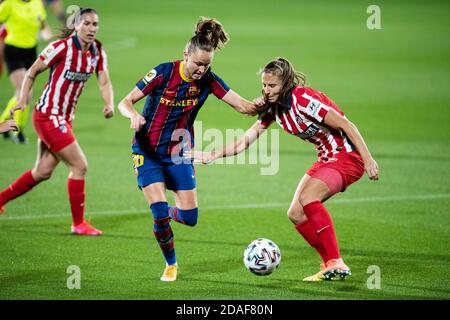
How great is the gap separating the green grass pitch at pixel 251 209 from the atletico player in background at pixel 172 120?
22.5 inches

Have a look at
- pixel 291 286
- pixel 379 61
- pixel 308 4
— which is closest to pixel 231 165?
pixel 291 286

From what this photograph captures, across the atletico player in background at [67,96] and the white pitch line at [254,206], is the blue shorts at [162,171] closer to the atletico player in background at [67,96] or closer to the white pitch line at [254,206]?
the atletico player in background at [67,96]

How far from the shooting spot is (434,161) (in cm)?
1332

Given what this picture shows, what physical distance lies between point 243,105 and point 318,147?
773mm

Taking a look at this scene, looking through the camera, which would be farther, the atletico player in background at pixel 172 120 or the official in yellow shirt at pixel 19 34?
the official in yellow shirt at pixel 19 34

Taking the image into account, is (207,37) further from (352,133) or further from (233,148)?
(352,133)

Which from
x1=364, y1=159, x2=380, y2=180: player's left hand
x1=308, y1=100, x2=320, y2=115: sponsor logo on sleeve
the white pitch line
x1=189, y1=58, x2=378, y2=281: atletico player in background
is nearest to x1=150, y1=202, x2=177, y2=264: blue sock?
x1=189, y1=58, x2=378, y2=281: atletico player in background

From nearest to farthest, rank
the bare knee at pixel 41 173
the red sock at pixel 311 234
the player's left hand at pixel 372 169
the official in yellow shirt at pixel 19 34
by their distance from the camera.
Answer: the player's left hand at pixel 372 169
the red sock at pixel 311 234
the bare knee at pixel 41 173
the official in yellow shirt at pixel 19 34

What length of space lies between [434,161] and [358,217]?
11.6ft

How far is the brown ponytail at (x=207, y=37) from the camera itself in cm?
751

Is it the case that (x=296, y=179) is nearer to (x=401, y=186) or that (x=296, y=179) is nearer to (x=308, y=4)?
(x=401, y=186)

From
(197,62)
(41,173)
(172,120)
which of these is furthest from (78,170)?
(197,62)

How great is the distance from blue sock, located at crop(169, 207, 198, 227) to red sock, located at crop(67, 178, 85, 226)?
5.18ft

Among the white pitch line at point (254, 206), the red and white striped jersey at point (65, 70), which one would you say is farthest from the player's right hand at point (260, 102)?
the white pitch line at point (254, 206)
